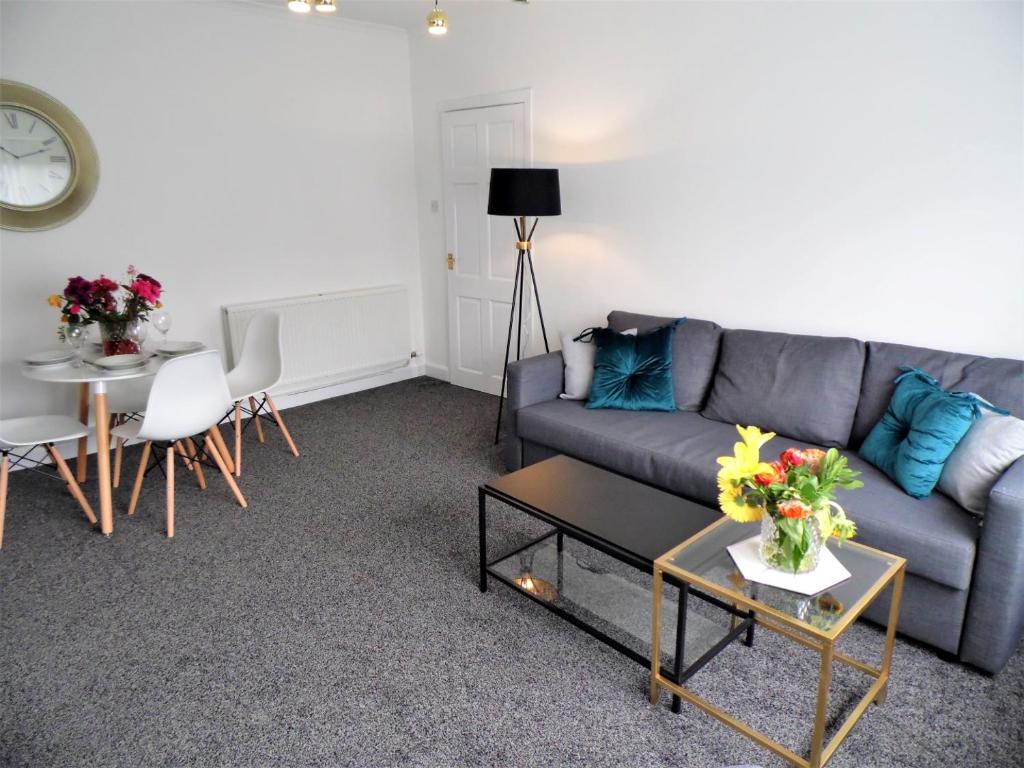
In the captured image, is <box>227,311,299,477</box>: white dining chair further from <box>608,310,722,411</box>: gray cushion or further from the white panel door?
<box>608,310,722,411</box>: gray cushion

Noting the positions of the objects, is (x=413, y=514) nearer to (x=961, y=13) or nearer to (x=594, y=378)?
(x=594, y=378)

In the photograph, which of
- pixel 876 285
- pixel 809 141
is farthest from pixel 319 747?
pixel 809 141

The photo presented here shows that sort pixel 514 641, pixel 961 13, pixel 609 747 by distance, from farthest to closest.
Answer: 1. pixel 961 13
2. pixel 514 641
3. pixel 609 747

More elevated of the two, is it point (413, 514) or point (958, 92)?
point (958, 92)

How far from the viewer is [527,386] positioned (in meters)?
3.62

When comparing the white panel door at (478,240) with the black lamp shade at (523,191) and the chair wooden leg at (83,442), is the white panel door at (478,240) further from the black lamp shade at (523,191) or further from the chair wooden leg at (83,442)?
the chair wooden leg at (83,442)

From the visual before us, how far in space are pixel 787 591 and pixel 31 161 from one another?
433 cm

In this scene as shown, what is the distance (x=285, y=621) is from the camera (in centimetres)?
250

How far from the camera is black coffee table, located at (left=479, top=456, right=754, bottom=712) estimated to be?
214cm

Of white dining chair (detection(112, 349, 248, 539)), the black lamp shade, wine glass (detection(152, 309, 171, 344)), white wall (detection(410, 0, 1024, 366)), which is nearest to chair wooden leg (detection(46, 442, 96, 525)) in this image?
white dining chair (detection(112, 349, 248, 539))

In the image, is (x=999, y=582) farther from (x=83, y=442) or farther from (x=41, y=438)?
(x=83, y=442)

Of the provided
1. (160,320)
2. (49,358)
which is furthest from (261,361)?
(49,358)

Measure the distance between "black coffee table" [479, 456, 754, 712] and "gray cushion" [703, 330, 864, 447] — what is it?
0.90 meters

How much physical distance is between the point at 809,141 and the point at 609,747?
2.78 metres
